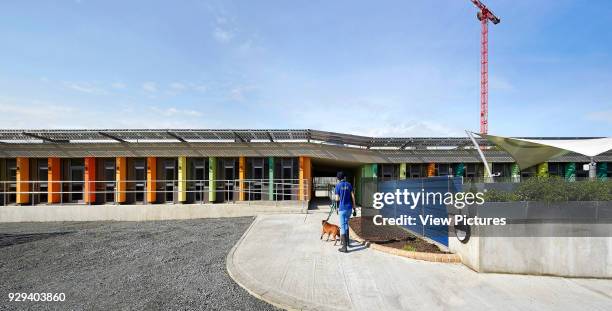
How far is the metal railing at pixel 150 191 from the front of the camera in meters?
16.9

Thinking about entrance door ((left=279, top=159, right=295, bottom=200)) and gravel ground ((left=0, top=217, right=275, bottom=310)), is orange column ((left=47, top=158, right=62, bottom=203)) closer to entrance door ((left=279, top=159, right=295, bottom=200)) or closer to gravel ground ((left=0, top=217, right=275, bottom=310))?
gravel ground ((left=0, top=217, right=275, bottom=310))

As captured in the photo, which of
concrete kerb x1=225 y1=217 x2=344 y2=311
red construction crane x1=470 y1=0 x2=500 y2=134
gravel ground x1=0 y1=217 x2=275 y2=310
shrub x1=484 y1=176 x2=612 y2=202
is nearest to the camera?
concrete kerb x1=225 y1=217 x2=344 y2=311

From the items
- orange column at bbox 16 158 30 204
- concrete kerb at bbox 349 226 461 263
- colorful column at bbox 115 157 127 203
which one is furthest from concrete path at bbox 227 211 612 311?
orange column at bbox 16 158 30 204

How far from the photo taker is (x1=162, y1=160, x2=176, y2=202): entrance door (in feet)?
56.6

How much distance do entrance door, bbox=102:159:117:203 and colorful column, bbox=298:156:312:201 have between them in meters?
11.6

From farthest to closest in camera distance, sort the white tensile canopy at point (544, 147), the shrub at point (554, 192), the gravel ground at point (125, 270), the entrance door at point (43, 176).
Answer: the entrance door at point (43, 176) < the white tensile canopy at point (544, 147) < the shrub at point (554, 192) < the gravel ground at point (125, 270)

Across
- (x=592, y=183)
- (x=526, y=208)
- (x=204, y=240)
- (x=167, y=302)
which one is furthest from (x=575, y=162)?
(x=167, y=302)

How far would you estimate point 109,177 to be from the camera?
57.2 feet

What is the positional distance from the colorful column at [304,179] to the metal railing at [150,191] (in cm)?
35

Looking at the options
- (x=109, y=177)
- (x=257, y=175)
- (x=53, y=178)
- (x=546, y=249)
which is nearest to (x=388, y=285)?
(x=546, y=249)

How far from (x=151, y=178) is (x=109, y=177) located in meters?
2.82

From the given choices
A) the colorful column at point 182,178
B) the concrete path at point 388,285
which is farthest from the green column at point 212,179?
the concrete path at point 388,285

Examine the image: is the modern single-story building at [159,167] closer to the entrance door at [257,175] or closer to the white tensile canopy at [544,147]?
the entrance door at [257,175]

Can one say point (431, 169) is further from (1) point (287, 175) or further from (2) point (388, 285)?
(2) point (388, 285)
